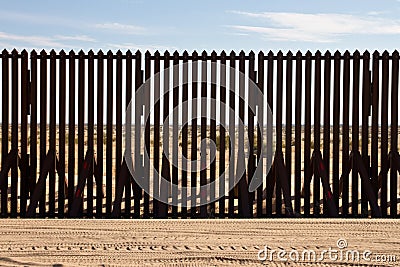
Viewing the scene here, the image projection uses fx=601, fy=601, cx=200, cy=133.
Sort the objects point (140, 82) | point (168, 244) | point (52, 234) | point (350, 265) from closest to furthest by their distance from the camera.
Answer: point (350, 265)
point (168, 244)
point (52, 234)
point (140, 82)

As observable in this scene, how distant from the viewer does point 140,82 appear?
8336mm

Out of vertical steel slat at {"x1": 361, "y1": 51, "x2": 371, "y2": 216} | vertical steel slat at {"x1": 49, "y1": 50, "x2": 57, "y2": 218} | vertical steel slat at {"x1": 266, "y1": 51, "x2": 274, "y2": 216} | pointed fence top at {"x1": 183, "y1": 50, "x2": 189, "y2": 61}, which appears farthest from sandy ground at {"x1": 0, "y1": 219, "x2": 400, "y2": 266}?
pointed fence top at {"x1": 183, "y1": 50, "x2": 189, "y2": 61}

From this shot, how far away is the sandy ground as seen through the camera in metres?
5.62

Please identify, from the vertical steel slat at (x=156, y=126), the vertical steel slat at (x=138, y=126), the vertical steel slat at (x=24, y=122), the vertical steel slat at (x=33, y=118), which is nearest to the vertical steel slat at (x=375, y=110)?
the vertical steel slat at (x=156, y=126)

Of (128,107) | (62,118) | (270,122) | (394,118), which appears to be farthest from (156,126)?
(394,118)

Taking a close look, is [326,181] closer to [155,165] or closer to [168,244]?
[155,165]

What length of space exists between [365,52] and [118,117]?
11.7 feet

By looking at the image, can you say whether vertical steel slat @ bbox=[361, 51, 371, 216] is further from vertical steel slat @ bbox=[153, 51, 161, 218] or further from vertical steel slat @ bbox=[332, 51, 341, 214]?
vertical steel slat @ bbox=[153, 51, 161, 218]

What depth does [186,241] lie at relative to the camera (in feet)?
21.0

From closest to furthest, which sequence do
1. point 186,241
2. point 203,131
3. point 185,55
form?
point 186,241 < point 185,55 < point 203,131

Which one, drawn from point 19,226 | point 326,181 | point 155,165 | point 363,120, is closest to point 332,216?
point 326,181

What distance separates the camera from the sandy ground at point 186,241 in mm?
5621

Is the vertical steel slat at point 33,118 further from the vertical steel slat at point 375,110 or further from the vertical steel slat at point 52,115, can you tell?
the vertical steel slat at point 375,110

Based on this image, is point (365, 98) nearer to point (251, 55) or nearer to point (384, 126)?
point (384, 126)
